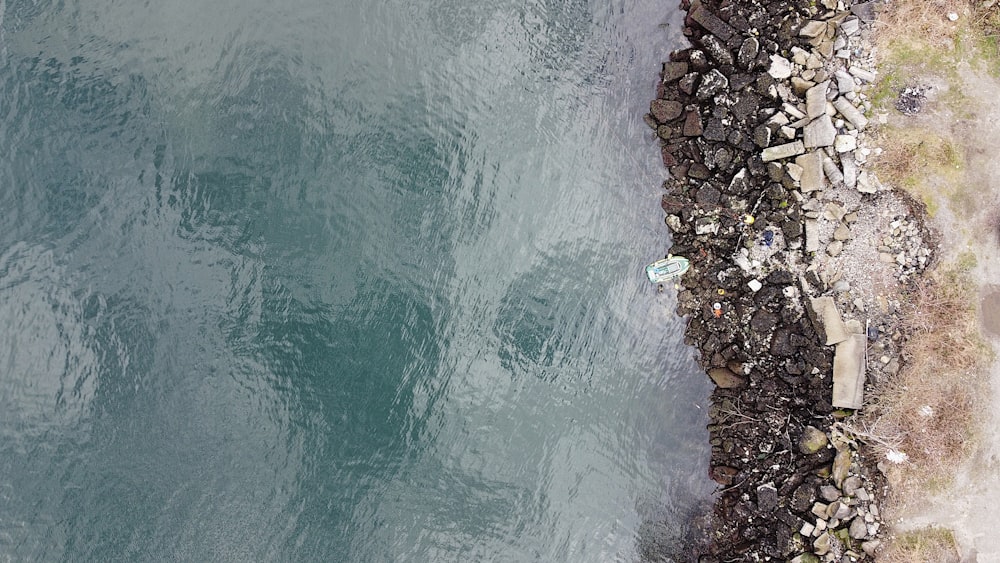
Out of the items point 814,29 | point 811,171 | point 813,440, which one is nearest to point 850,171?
point 811,171

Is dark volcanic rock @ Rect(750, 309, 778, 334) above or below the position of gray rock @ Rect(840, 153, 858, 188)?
below

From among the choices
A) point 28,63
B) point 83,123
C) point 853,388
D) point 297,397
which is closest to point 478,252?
point 297,397

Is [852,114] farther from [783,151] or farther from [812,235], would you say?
[812,235]

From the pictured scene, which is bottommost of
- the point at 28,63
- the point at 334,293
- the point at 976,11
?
the point at 334,293

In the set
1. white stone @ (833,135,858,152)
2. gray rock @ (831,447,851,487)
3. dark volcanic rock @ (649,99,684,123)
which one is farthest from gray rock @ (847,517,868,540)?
dark volcanic rock @ (649,99,684,123)

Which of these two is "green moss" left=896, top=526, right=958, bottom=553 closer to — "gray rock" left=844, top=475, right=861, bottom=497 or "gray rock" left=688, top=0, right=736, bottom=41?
"gray rock" left=844, top=475, right=861, bottom=497

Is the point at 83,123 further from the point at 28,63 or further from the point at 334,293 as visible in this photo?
the point at 334,293

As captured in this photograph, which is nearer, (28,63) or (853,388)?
(853,388)
